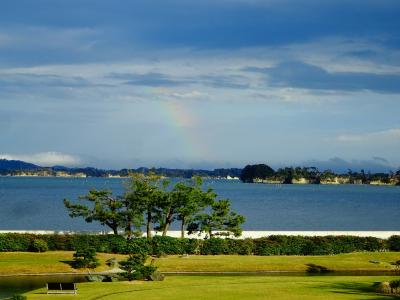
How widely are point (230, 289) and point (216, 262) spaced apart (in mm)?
14586

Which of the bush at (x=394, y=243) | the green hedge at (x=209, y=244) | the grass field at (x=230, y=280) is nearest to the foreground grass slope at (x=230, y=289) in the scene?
the grass field at (x=230, y=280)

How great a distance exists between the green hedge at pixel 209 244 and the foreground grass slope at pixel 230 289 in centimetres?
1294

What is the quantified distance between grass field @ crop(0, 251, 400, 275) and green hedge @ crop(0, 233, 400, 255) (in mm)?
1662

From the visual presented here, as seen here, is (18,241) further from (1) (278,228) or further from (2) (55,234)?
(1) (278,228)

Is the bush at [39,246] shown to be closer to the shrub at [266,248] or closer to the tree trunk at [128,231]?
the tree trunk at [128,231]

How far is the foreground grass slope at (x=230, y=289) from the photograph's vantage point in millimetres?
40125


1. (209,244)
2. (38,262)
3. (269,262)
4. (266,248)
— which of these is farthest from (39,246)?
(266,248)

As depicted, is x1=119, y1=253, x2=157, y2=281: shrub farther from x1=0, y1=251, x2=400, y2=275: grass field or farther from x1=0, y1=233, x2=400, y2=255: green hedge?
x1=0, y1=233, x2=400, y2=255: green hedge

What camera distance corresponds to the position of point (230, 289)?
43125 millimetres

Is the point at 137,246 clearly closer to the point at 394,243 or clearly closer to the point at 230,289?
the point at 230,289

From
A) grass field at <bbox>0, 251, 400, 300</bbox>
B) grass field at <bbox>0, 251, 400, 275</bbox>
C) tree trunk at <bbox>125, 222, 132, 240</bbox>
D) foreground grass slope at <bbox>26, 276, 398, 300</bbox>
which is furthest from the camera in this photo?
tree trunk at <bbox>125, 222, 132, 240</bbox>

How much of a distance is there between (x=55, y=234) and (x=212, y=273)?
15.9 m

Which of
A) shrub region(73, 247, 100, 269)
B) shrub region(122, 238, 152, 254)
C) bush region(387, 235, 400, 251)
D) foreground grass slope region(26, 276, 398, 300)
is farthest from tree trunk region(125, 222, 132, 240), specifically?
bush region(387, 235, 400, 251)

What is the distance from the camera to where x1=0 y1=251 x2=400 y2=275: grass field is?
5447 centimetres
